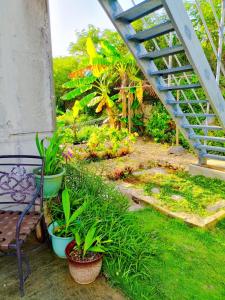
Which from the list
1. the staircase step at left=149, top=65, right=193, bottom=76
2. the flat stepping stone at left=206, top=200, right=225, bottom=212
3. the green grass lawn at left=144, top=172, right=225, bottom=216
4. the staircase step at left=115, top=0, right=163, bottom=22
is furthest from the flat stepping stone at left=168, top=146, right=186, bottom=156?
the staircase step at left=115, top=0, right=163, bottom=22

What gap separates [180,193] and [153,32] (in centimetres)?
223

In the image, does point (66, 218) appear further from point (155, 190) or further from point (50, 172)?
point (155, 190)

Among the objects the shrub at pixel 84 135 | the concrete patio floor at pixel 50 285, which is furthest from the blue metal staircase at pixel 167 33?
the shrub at pixel 84 135

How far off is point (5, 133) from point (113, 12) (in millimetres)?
1654

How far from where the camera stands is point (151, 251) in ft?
7.34

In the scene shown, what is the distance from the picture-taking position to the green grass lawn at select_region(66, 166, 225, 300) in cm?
190

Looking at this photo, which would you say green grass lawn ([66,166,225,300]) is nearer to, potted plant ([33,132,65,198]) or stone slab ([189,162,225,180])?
potted plant ([33,132,65,198])

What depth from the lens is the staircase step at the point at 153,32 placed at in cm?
232

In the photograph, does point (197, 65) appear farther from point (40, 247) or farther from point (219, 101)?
point (40, 247)

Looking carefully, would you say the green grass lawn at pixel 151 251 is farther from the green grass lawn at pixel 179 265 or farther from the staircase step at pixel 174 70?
the staircase step at pixel 174 70

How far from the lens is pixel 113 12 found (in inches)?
103

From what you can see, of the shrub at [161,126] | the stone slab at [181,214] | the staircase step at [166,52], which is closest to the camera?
the staircase step at [166,52]

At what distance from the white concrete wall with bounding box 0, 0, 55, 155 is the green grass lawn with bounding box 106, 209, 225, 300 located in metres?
1.51

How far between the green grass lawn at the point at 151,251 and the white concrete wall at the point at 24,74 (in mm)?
662
